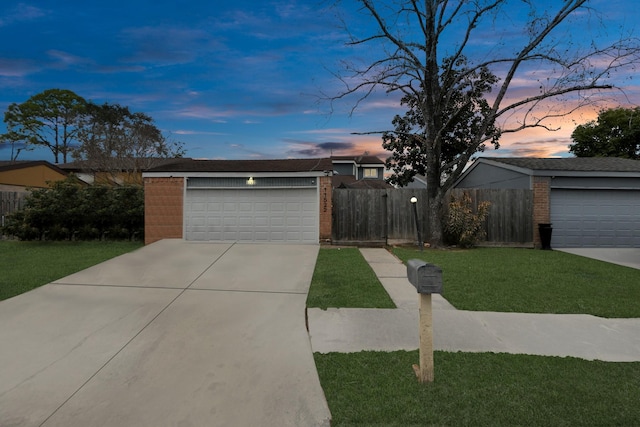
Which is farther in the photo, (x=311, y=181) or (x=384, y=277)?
(x=311, y=181)

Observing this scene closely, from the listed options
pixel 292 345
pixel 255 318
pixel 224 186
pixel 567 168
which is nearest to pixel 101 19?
pixel 224 186

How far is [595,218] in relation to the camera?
39.5 ft

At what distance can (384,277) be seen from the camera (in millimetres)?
7109

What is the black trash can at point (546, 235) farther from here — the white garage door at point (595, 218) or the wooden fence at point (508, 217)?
the white garage door at point (595, 218)

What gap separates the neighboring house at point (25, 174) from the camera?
62.7 ft

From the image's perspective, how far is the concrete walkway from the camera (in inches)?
146

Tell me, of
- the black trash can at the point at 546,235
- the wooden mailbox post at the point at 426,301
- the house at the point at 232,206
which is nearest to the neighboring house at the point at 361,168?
the house at the point at 232,206

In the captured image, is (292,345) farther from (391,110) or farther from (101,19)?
(391,110)

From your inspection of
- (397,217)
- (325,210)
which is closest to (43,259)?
(325,210)

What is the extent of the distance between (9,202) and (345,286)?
1522cm

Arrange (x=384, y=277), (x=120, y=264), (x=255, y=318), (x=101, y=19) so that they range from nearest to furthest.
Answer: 1. (x=255, y=318)
2. (x=384, y=277)
3. (x=120, y=264)
4. (x=101, y=19)

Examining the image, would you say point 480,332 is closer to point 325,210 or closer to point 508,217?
point 325,210

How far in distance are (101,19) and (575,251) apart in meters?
17.1

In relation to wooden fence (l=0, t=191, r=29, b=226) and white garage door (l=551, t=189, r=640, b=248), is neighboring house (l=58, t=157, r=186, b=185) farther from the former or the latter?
white garage door (l=551, t=189, r=640, b=248)
